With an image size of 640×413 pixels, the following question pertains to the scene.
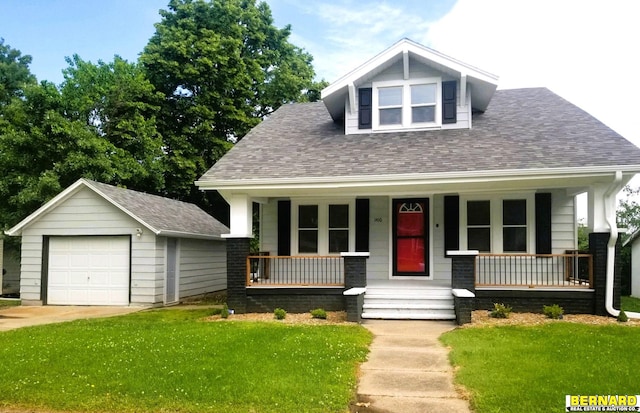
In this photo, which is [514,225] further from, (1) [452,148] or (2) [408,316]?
(2) [408,316]

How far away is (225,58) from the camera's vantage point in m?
24.9

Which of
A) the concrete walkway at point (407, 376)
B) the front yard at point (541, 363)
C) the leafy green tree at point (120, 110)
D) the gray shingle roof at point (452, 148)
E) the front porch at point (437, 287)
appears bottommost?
the concrete walkway at point (407, 376)

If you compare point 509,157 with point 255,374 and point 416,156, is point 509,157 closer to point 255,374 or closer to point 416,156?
point 416,156

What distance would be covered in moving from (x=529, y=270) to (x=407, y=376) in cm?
687

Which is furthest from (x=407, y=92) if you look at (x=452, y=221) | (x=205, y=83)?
(x=205, y=83)

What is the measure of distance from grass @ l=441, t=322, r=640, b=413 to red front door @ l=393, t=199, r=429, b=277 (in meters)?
3.71

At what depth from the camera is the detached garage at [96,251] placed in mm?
14086

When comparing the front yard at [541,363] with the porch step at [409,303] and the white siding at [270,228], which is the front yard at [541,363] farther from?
the white siding at [270,228]

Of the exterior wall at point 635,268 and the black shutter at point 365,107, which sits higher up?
the black shutter at point 365,107

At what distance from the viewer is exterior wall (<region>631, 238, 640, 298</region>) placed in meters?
19.1

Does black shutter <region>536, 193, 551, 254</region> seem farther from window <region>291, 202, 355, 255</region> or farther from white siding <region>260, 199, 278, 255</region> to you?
white siding <region>260, 199, 278, 255</region>

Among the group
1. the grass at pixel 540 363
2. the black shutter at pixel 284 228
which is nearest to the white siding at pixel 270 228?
the black shutter at pixel 284 228

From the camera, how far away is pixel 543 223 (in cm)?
1180

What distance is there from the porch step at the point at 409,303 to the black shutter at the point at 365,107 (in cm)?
450
